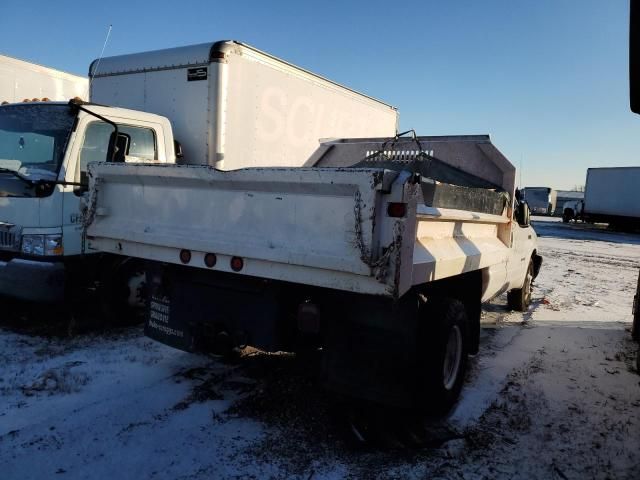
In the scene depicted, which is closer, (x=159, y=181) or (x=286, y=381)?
(x=159, y=181)

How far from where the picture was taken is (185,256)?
369 centimetres

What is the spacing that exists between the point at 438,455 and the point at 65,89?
27.8ft

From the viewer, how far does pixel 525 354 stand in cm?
552

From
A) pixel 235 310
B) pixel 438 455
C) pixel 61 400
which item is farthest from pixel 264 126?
pixel 438 455

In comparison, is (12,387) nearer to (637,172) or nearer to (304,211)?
(304,211)

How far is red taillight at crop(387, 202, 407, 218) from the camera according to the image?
2.81m

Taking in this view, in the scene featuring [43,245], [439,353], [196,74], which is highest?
[196,74]

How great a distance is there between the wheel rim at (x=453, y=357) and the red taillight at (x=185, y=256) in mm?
2116

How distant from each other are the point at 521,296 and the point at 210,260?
5.62 meters

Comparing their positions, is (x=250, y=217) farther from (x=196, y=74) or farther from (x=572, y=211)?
(x=572, y=211)

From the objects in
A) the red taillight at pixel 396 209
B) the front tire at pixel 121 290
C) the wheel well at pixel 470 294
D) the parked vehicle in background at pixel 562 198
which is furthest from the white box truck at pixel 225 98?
the parked vehicle in background at pixel 562 198

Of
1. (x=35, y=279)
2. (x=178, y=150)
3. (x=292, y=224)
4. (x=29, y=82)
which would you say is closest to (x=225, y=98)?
(x=178, y=150)

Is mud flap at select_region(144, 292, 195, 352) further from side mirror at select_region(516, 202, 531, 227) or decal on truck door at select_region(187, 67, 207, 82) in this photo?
side mirror at select_region(516, 202, 531, 227)

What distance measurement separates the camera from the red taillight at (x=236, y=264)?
340 cm
